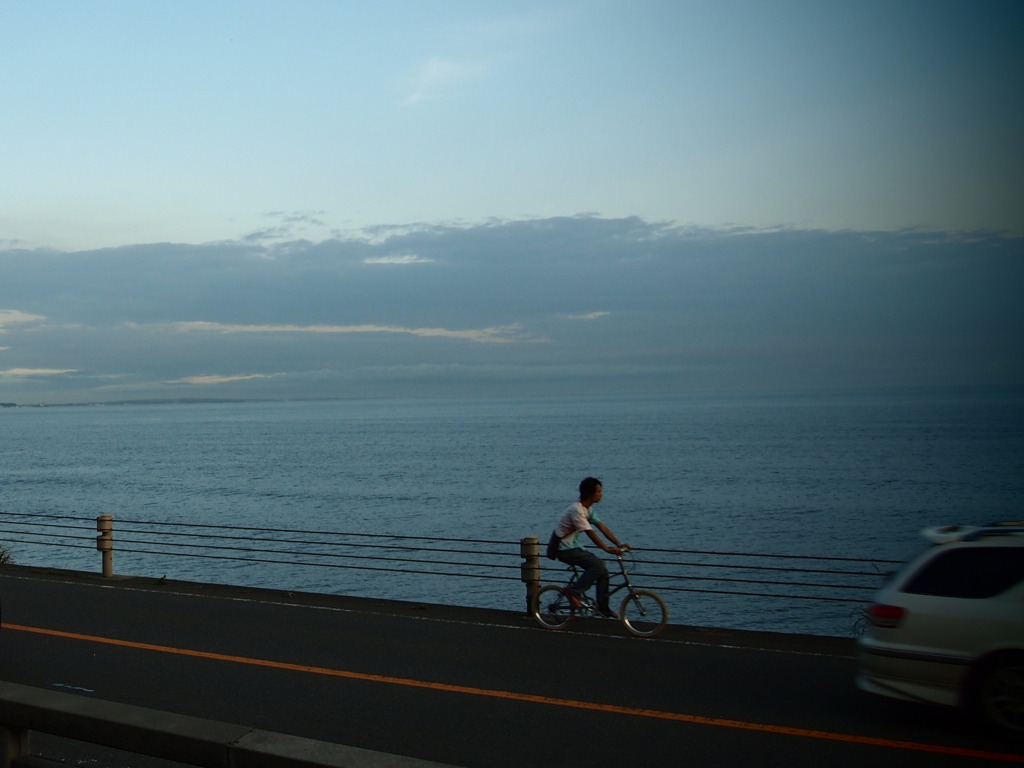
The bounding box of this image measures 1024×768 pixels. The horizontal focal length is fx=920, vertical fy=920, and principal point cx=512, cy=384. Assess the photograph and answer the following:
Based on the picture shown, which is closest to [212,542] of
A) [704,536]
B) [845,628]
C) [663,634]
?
[704,536]

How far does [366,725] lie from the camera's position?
7242 mm

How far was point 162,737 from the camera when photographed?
3291 millimetres

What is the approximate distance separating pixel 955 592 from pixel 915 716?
1.24m

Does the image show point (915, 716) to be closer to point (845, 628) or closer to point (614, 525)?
point (845, 628)

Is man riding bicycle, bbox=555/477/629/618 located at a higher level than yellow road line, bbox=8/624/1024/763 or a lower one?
higher

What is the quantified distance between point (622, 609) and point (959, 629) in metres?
4.80

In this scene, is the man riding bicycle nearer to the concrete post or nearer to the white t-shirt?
the white t-shirt

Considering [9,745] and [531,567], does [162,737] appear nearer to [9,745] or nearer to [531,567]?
[9,745]

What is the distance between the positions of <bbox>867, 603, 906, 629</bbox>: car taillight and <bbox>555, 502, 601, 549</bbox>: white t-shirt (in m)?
4.34

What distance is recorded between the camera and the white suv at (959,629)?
661 cm

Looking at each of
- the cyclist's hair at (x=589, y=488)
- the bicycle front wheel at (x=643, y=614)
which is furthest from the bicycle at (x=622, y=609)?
the cyclist's hair at (x=589, y=488)

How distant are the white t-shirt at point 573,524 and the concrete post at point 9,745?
305 inches

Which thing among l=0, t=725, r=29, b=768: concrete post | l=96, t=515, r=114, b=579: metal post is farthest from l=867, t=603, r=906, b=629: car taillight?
l=96, t=515, r=114, b=579: metal post

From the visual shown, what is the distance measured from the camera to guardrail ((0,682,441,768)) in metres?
3.07
